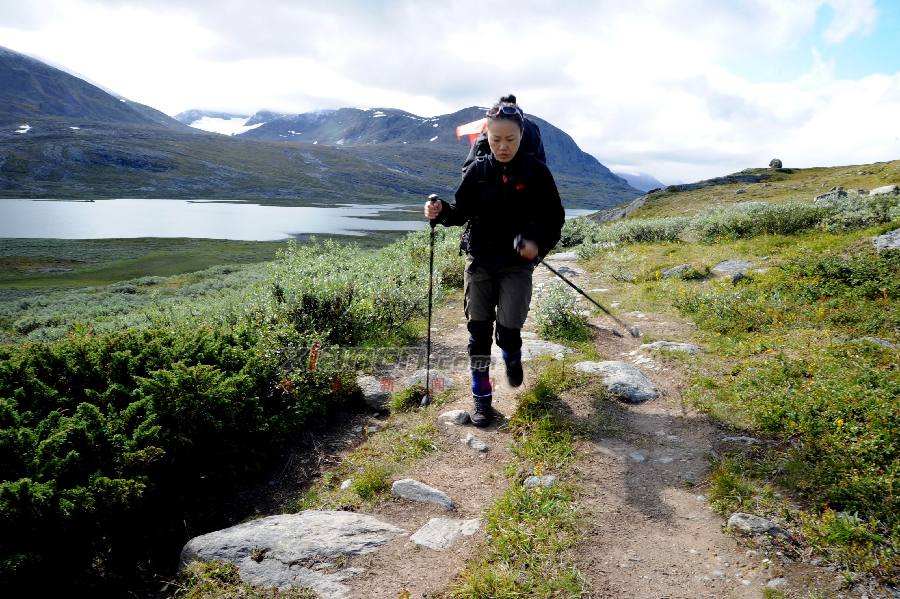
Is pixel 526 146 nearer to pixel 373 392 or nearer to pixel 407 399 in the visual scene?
pixel 407 399

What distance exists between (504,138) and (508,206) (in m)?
0.74

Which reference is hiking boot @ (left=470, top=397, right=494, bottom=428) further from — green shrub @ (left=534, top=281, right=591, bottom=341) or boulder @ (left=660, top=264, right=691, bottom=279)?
boulder @ (left=660, top=264, right=691, bottom=279)

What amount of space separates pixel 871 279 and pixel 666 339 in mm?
3858

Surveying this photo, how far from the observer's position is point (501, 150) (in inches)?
197

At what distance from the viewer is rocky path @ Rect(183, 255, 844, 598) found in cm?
337

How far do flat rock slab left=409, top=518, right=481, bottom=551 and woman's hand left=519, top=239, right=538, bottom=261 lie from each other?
263 cm

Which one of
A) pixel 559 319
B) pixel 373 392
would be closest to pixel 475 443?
pixel 373 392

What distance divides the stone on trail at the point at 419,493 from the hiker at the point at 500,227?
4.32ft

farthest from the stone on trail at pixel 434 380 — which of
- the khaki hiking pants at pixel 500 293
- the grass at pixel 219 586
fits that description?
the grass at pixel 219 586

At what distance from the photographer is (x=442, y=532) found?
13.1 feet

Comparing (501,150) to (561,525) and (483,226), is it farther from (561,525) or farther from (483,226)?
(561,525)

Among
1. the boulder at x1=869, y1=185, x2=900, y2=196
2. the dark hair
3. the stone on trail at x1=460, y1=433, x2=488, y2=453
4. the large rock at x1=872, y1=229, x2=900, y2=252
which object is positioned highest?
the boulder at x1=869, y1=185, x2=900, y2=196

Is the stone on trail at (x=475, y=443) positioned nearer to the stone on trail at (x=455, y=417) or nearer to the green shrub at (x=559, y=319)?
the stone on trail at (x=455, y=417)

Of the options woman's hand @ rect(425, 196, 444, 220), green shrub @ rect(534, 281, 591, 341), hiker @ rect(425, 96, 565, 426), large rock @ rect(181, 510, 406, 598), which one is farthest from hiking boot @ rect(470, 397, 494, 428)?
green shrub @ rect(534, 281, 591, 341)
